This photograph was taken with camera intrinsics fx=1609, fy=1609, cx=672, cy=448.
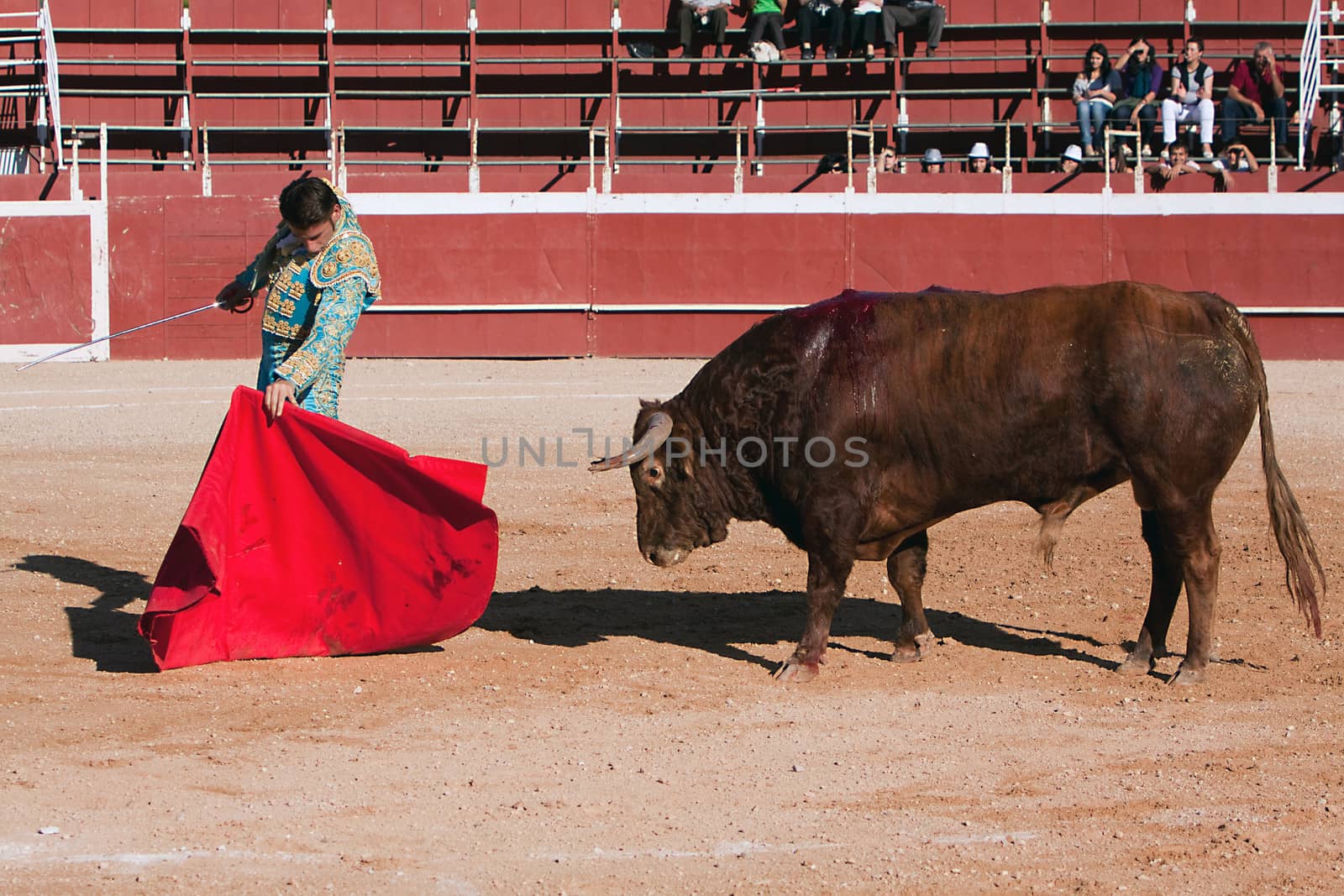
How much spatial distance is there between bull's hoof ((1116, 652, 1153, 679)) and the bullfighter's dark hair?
8.98 ft

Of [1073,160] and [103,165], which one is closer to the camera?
[103,165]

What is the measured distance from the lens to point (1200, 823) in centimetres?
343

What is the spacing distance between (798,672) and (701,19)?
43.8ft

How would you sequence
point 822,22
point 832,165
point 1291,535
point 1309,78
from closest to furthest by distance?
point 1291,535 → point 1309,78 → point 832,165 → point 822,22

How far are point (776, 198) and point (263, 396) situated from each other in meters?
11.1

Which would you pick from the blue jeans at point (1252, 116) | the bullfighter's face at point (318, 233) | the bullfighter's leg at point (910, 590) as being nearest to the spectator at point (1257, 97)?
A: the blue jeans at point (1252, 116)

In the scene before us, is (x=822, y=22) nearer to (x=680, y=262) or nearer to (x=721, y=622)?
(x=680, y=262)

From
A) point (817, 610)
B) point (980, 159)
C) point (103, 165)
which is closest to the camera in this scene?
point (817, 610)

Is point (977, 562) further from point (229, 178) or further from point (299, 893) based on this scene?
point (229, 178)

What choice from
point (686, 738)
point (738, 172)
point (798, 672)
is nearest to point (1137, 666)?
point (798, 672)

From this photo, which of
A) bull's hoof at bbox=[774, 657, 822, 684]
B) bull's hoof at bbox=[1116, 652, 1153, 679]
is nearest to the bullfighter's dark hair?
bull's hoof at bbox=[774, 657, 822, 684]

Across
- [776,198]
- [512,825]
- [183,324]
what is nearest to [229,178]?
[183,324]

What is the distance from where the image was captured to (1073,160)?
50.5ft

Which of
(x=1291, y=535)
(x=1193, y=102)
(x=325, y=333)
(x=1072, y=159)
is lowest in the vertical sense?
(x=1291, y=535)
